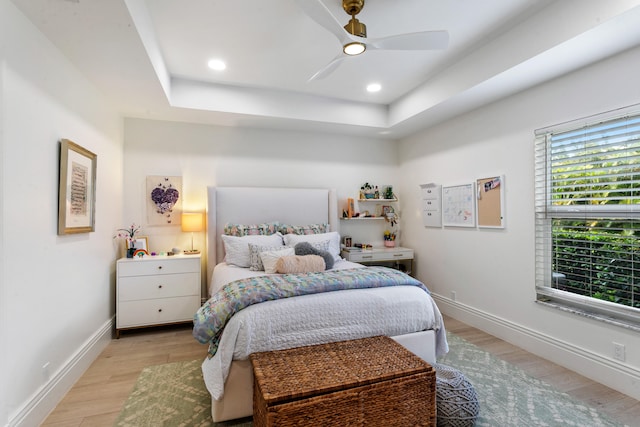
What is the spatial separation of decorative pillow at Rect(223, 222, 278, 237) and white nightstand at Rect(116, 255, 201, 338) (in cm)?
49

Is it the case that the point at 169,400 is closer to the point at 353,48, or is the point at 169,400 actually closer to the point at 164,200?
the point at 164,200

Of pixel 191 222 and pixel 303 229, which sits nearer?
pixel 191 222

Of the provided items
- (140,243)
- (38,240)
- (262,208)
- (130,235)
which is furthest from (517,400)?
(130,235)

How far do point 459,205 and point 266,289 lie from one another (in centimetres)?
262

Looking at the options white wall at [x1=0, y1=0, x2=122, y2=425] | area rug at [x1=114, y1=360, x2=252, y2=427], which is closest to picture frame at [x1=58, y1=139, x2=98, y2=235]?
white wall at [x1=0, y1=0, x2=122, y2=425]

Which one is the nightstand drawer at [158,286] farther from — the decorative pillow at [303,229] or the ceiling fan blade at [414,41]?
the ceiling fan blade at [414,41]

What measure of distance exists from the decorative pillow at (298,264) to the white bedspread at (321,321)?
75cm

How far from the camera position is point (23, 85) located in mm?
1851

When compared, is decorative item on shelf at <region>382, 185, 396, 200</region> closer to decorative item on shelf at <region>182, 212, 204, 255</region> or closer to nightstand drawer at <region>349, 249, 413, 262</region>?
nightstand drawer at <region>349, 249, 413, 262</region>

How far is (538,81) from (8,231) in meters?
3.94

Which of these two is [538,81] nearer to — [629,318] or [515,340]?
[629,318]

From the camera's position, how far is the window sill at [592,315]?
87.4 inches

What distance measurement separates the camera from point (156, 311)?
3.39 meters

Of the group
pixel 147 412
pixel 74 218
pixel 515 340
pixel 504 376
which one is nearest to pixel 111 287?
pixel 74 218
